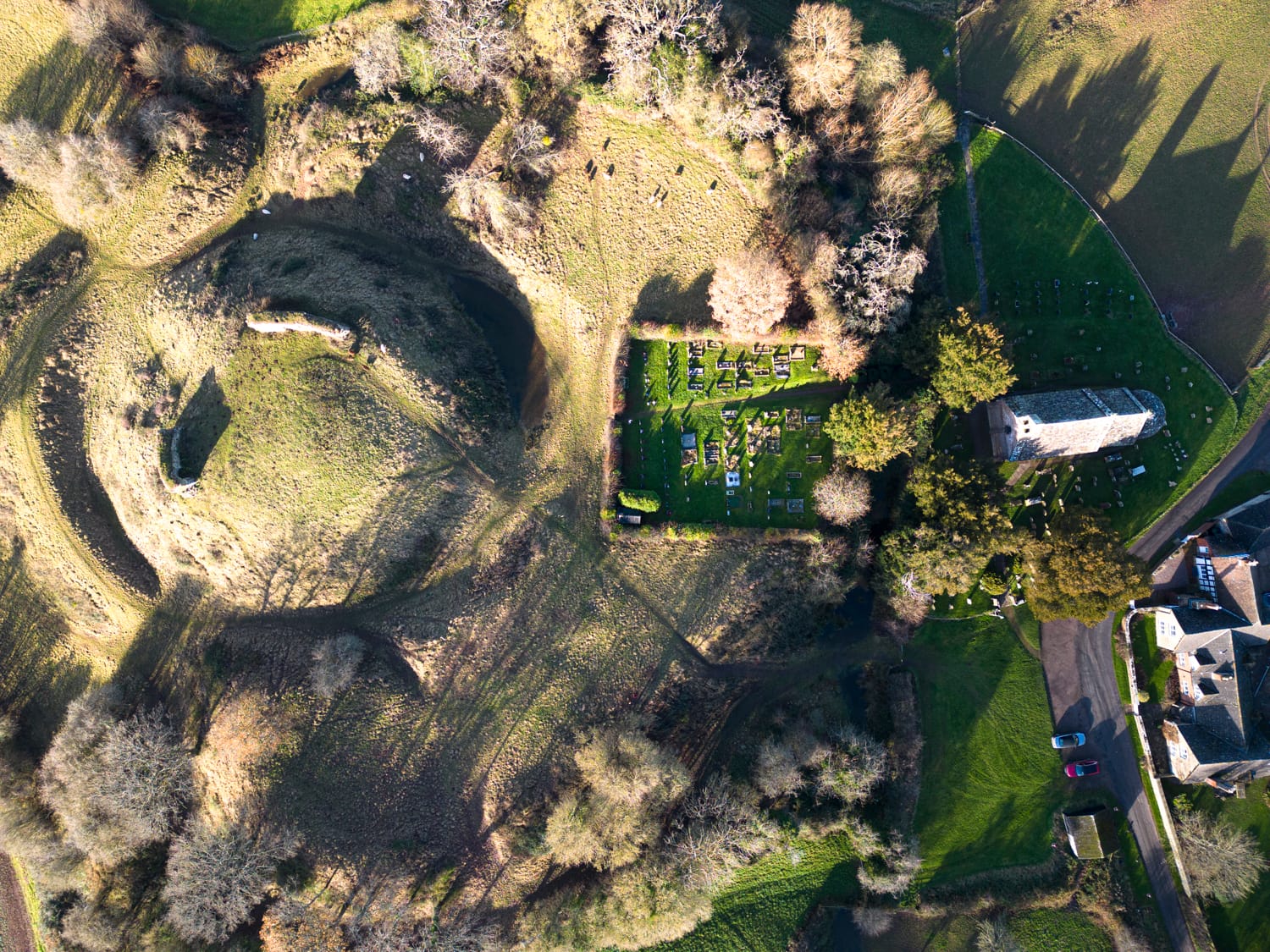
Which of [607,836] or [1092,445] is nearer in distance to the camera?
[607,836]

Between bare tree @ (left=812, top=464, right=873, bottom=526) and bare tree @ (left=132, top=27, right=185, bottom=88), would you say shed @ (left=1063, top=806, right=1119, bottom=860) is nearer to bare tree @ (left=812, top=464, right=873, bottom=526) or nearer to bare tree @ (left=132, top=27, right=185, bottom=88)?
bare tree @ (left=812, top=464, right=873, bottom=526)

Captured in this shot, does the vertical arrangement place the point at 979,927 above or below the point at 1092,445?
below

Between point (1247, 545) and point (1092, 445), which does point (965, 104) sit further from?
point (1247, 545)

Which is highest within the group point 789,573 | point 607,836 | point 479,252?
point 479,252

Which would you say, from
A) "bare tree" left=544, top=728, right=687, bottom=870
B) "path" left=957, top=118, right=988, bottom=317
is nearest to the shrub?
"bare tree" left=544, top=728, right=687, bottom=870

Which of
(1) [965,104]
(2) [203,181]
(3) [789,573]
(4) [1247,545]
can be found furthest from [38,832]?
(4) [1247,545]

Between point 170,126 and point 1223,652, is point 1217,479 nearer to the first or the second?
point 1223,652

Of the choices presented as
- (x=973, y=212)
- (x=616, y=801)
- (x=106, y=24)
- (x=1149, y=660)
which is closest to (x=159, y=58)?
(x=106, y=24)
